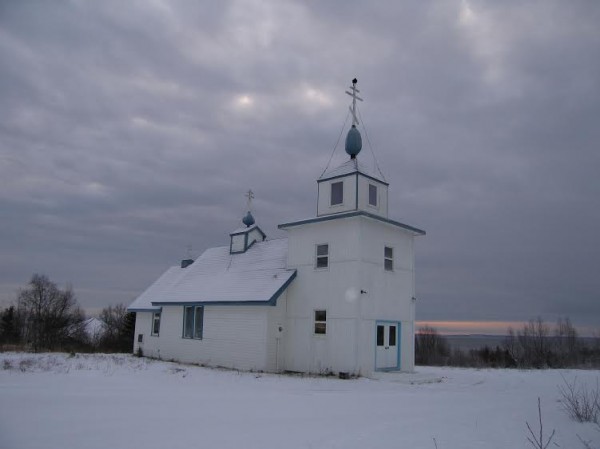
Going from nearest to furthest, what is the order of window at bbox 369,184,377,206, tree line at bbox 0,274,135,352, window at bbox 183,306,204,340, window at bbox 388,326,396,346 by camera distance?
window at bbox 388,326,396,346
window at bbox 369,184,377,206
window at bbox 183,306,204,340
tree line at bbox 0,274,135,352

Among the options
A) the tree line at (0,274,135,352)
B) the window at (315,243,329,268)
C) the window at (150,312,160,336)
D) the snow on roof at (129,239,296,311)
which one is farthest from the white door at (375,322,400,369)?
the tree line at (0,274,135,352)

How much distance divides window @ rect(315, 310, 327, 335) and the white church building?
44 millimetres

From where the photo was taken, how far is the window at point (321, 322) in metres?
23.6

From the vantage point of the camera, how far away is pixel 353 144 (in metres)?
25.9

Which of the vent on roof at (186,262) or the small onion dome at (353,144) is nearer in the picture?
the small onion dome at (353,144)

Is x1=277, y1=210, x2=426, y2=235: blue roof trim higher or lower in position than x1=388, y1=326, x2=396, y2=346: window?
higher

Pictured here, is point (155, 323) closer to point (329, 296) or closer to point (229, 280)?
point (229, 280)

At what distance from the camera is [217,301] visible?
26.8 metres

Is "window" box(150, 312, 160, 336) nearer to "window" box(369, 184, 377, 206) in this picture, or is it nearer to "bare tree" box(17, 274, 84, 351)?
"window" box(369, 184, 377, 206)

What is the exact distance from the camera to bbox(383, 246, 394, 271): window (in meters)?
24.6

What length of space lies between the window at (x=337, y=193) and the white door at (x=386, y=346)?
5.77 meters

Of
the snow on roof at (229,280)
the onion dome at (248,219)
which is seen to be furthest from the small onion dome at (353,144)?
the onion dome at (248,219)

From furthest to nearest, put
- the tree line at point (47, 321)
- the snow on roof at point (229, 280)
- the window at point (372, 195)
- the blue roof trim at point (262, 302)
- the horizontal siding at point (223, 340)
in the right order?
the tree line at point (47, 321)
the snow on roof at point (229, 280)
the window at point (372, 195)
the horizontal siding at point (223, 340)
the blue roof trim at point (262, 302)

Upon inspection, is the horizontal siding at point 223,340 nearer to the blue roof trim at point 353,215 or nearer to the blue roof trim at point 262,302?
the blue roof trim at point 262,302
